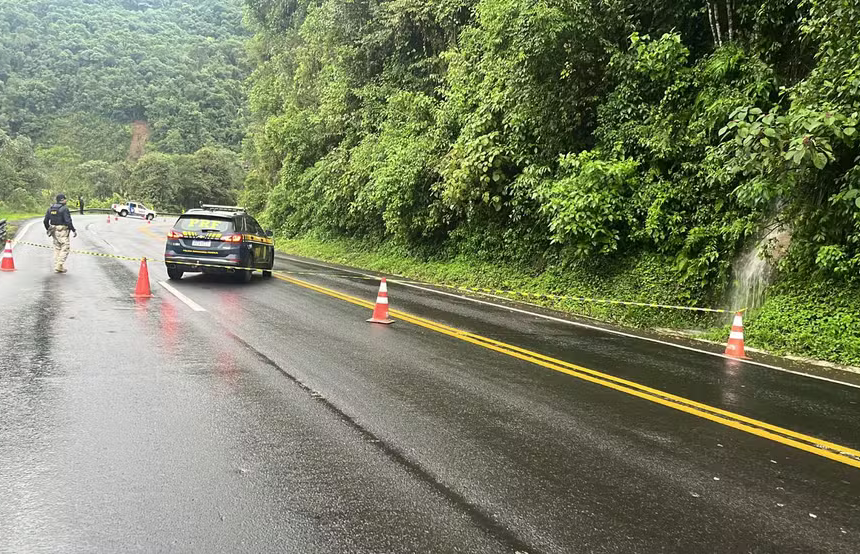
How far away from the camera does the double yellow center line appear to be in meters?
5.08

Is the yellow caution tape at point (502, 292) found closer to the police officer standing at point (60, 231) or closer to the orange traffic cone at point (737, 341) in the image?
the orange traffic cone at point (737, 341)

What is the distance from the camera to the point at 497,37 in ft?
52.9

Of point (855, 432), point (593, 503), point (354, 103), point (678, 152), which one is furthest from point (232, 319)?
point (354, 103)

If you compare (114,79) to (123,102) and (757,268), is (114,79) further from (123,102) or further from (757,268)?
(757,268)

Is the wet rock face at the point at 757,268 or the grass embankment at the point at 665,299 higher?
the wet rock face at the point at 757,268

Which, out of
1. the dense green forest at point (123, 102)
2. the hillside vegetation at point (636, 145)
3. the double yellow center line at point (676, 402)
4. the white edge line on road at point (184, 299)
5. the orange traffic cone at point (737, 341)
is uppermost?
the dense green forest at point (123, 102)

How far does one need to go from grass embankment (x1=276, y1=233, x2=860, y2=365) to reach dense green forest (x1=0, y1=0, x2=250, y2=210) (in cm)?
6811

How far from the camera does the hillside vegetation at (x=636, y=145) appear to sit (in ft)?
31.2

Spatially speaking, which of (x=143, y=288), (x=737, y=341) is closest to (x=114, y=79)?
(x=143, y=288)

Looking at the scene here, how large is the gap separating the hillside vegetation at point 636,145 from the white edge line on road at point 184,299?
7.10 meters

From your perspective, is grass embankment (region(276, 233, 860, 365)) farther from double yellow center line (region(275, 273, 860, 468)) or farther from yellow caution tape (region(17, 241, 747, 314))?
double yellow center line (region(275, 273, 860, 468))

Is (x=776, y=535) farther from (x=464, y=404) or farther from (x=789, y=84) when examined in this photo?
(x=789, y=84)

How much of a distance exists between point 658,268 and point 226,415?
9.73 meters

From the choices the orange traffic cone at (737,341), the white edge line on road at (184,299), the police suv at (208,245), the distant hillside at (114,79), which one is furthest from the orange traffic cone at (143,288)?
the distant hillside at (114,79)
